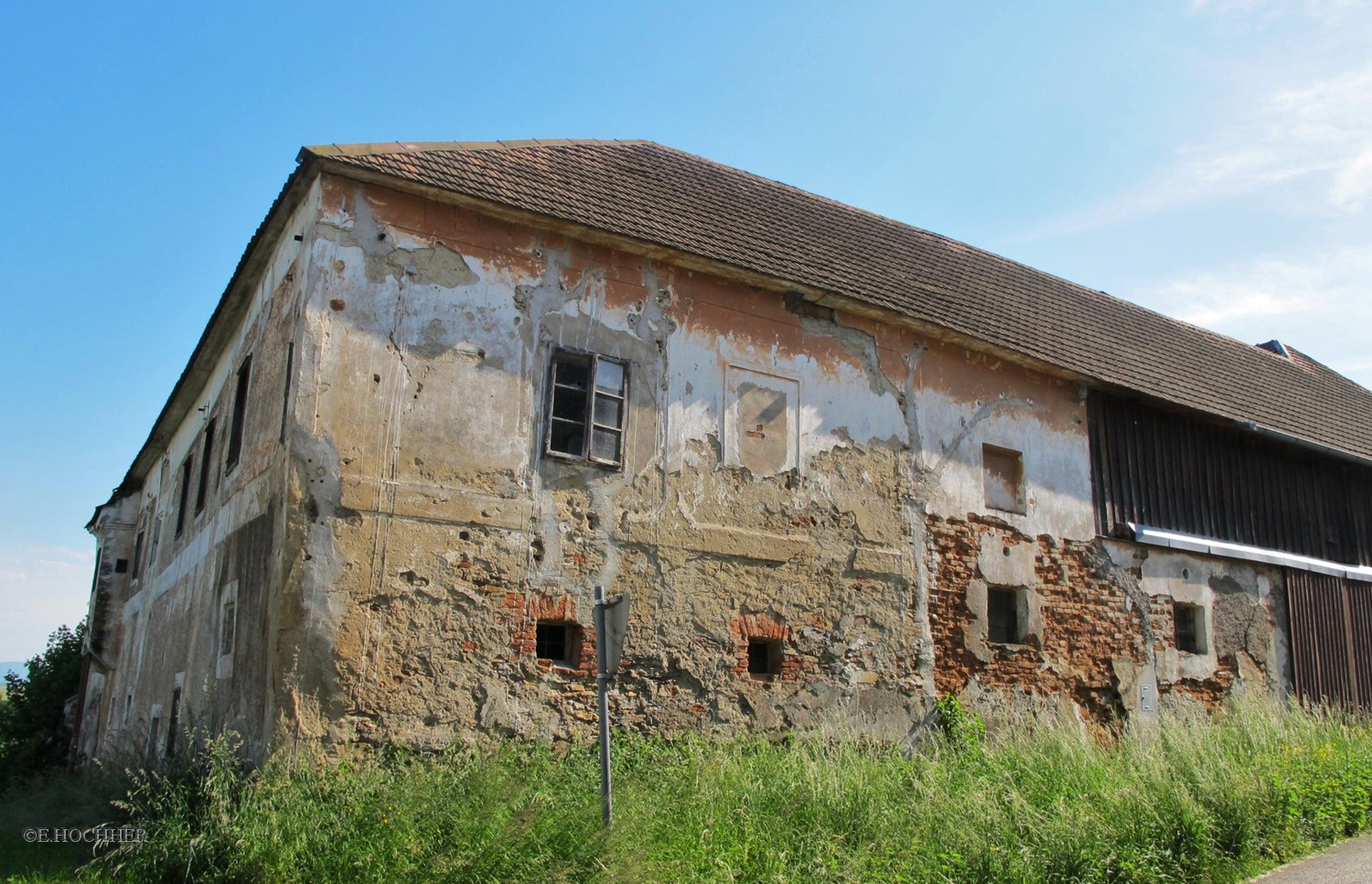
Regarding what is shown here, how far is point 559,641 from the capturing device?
9.70 m

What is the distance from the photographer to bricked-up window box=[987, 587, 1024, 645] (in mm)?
12320

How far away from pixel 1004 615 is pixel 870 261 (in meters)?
4.45

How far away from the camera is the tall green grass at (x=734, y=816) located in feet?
22.7

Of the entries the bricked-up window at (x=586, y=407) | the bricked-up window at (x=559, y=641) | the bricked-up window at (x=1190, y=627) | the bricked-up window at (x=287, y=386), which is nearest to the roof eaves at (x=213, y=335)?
the bricked-up window at (x=287, y=386)

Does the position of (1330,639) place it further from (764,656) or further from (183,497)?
(183,497)

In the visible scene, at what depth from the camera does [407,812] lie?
285 inches

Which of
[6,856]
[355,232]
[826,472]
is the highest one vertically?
[355,232]

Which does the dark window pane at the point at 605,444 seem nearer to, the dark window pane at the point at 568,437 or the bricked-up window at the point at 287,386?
the dark window pane at the point at 568,437

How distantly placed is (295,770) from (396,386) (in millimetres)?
3200

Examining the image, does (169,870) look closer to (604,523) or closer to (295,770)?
(295,770)

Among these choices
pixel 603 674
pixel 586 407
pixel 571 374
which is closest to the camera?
pixel 603 674

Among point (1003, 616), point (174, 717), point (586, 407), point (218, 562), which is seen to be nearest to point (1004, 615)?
point (1003, 616)

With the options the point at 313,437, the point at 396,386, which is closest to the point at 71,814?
the point at 313,437

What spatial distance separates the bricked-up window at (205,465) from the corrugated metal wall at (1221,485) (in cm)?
1060
